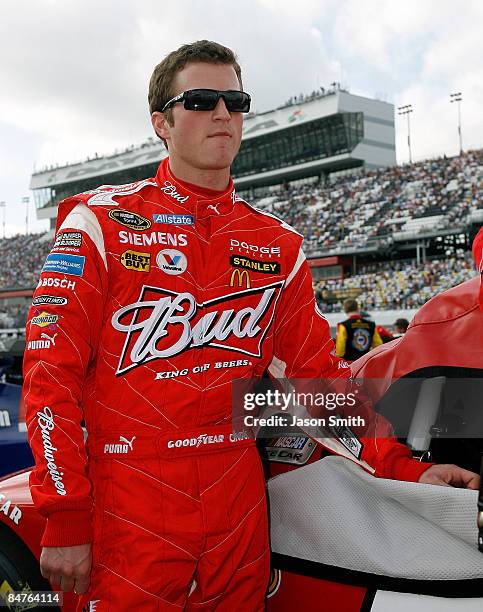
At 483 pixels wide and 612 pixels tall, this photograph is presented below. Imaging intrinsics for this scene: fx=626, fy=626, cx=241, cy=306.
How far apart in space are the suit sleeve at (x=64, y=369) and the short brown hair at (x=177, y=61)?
39 centimetres

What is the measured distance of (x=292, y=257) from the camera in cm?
181

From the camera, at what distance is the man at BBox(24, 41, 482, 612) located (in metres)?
1.40

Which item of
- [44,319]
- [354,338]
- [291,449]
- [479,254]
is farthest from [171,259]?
[354,338]

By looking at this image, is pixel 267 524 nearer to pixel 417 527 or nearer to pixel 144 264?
pixel 417 527

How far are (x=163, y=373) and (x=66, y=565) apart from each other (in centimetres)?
47

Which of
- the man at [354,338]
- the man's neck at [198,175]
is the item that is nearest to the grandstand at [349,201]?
the man at [354,338]

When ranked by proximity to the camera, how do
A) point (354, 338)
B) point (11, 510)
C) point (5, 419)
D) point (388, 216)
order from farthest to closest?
1. point (388, 216)
2. point (354, 338)
3. point (5, 419)
4. point (11, 510)

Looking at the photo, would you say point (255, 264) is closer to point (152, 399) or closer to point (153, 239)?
point (153, 239)

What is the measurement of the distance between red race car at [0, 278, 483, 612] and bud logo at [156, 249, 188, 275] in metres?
0.63

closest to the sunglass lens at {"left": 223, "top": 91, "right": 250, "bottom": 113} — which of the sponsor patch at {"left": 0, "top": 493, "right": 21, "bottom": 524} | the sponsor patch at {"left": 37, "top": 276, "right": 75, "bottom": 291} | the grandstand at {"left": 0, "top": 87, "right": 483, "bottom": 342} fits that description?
the sponsor patch at {"left": 37, "top": 276, "right": 75, "bottom": 291}

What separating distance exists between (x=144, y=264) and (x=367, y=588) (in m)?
0.93

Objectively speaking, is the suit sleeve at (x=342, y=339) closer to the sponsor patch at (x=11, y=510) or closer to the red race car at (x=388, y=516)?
the red race car at (x=388, y=516)

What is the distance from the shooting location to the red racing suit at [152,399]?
1408 mm

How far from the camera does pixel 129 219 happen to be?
159cm
